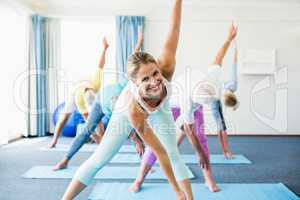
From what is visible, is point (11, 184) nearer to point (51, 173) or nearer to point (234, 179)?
point (51, 173)

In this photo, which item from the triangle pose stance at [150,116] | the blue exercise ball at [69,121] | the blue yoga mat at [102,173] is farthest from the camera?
the blue exercise ball at [69,121]

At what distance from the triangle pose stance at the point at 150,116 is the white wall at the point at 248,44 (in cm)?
471

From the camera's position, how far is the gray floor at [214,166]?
8.68 ft

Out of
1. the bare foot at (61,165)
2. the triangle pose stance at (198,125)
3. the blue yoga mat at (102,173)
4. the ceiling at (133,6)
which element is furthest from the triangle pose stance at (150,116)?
the ceiling at (133,6)

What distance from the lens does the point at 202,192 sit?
101 inches

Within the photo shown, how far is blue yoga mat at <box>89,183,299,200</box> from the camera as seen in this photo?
7.91 ft

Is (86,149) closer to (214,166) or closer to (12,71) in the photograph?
(214,166)

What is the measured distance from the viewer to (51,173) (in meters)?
3.16

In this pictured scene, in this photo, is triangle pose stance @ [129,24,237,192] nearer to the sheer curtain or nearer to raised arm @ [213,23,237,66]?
raised arm @ [213,23,237,66]

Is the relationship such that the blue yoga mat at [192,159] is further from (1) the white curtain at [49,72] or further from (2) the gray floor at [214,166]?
(1) the white curtain at [49,72]

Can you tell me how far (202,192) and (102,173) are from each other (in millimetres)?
1166

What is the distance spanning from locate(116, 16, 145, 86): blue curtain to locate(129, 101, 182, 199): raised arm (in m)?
4.64

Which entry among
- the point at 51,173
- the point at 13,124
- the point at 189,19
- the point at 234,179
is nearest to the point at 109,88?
the point at 51,173

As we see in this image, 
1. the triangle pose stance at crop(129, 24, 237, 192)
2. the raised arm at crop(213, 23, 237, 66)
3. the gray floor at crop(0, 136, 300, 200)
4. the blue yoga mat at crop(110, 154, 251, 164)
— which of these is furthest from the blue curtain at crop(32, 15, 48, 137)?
the raised arm at crop(213, 23, 237, 66)
